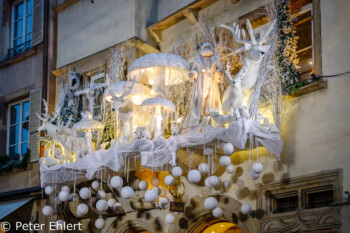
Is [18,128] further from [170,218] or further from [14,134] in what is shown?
[170,218]

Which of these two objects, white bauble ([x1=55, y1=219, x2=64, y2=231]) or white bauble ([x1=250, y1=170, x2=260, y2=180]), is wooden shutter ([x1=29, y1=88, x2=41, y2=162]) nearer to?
white bauble ([x1=55, y1=219, x2=64, y2=231])

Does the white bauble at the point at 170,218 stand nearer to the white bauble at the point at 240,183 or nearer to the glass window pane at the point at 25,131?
the white bauble at the point at 240,183

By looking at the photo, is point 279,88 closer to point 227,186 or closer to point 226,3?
point 227,186

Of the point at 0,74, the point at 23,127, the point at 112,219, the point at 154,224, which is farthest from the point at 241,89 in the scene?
the point at 0,74

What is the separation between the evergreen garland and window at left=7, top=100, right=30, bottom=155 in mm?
7367

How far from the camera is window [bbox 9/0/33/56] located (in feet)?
51.8

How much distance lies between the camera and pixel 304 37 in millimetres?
10555

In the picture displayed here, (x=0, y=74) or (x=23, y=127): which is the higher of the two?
(x=0, y=74)

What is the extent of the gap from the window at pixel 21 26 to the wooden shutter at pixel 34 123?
1667 millimetres

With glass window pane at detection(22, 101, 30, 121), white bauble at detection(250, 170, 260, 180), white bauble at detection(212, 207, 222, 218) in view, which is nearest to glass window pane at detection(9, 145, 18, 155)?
glass window pane at detection(22, 101, 30, 121)

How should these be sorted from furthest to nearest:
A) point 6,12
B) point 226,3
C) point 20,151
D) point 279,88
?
point 6,12 → point 20,151 → point 226,3 → point 279,88

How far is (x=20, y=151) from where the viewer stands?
Answer: 14961 mm

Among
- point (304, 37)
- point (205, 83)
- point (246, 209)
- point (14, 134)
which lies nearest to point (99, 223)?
point (246, 209)

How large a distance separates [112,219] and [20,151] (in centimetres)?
384
